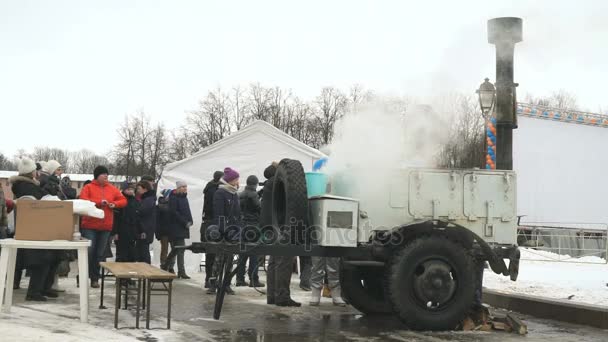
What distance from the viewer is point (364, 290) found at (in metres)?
9.85

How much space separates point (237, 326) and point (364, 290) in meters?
2.24

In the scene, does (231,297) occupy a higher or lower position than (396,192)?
lower

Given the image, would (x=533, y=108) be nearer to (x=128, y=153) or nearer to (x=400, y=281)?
(x=400, y=281)

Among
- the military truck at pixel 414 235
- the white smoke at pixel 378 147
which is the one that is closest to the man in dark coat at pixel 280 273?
the military truck at pixel 414 235

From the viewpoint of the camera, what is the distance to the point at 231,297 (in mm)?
11125

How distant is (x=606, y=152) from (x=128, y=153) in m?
38.6

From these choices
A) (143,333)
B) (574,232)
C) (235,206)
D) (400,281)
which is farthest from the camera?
(574,232)

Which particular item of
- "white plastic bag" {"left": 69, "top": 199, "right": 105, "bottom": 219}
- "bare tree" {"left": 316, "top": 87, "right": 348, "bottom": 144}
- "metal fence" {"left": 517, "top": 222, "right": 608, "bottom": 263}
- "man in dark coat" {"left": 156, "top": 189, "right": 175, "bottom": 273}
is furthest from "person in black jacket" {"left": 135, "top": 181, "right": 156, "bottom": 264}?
"bare tree" {"left": 316, "top": 87, "right": 348, "bottom": 144}

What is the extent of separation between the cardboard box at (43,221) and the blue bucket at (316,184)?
3112 millimetres

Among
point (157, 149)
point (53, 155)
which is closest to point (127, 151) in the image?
point (157, 149)

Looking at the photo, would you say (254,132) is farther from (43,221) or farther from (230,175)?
(43,221)

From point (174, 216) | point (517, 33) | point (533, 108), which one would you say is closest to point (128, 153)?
point (533, 108)

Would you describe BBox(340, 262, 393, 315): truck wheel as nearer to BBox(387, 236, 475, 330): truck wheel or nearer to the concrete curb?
BBox(387, 236, 475, 330): truck wheel

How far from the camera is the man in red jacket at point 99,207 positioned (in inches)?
416
